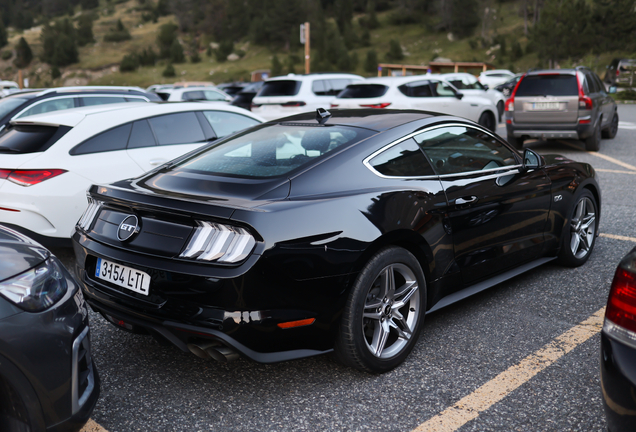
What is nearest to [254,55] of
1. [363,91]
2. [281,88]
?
[281,88]

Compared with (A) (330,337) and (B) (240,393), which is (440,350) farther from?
(B) (240,393)

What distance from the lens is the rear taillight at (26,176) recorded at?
15.5ft

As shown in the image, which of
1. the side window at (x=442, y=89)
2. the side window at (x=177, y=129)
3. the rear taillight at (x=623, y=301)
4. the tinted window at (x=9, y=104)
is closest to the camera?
the rear taillight at (x=623, y=301)

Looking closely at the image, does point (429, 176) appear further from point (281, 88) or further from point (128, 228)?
point (281, 88)

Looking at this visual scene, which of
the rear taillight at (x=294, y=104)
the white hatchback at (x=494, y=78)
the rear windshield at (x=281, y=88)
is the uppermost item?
the rear windshield at (x=281, y=88)

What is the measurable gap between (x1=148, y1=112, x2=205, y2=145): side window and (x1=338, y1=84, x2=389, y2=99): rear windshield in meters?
6.29

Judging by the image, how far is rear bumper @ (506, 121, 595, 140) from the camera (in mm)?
11195

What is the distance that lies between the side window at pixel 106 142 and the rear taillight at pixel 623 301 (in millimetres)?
4417

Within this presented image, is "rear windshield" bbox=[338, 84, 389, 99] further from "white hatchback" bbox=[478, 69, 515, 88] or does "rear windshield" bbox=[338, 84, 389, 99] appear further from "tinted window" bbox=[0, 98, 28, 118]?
"white hatchback" bbox=[478, 69, 515, 88]

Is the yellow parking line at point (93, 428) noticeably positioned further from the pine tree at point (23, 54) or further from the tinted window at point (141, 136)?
the pine tree at point (23, 54)

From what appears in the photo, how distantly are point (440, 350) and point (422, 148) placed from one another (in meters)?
1.24

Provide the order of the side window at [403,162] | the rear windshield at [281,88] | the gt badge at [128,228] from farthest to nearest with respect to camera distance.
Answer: the rear windshield at [281,88] → the side window at [403,162] → the gt badge at [128,228]

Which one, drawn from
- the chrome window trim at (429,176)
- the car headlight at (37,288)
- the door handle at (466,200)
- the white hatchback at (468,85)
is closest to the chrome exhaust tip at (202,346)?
the car headlight at (37,288)

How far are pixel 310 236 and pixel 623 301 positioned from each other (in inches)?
53.2
